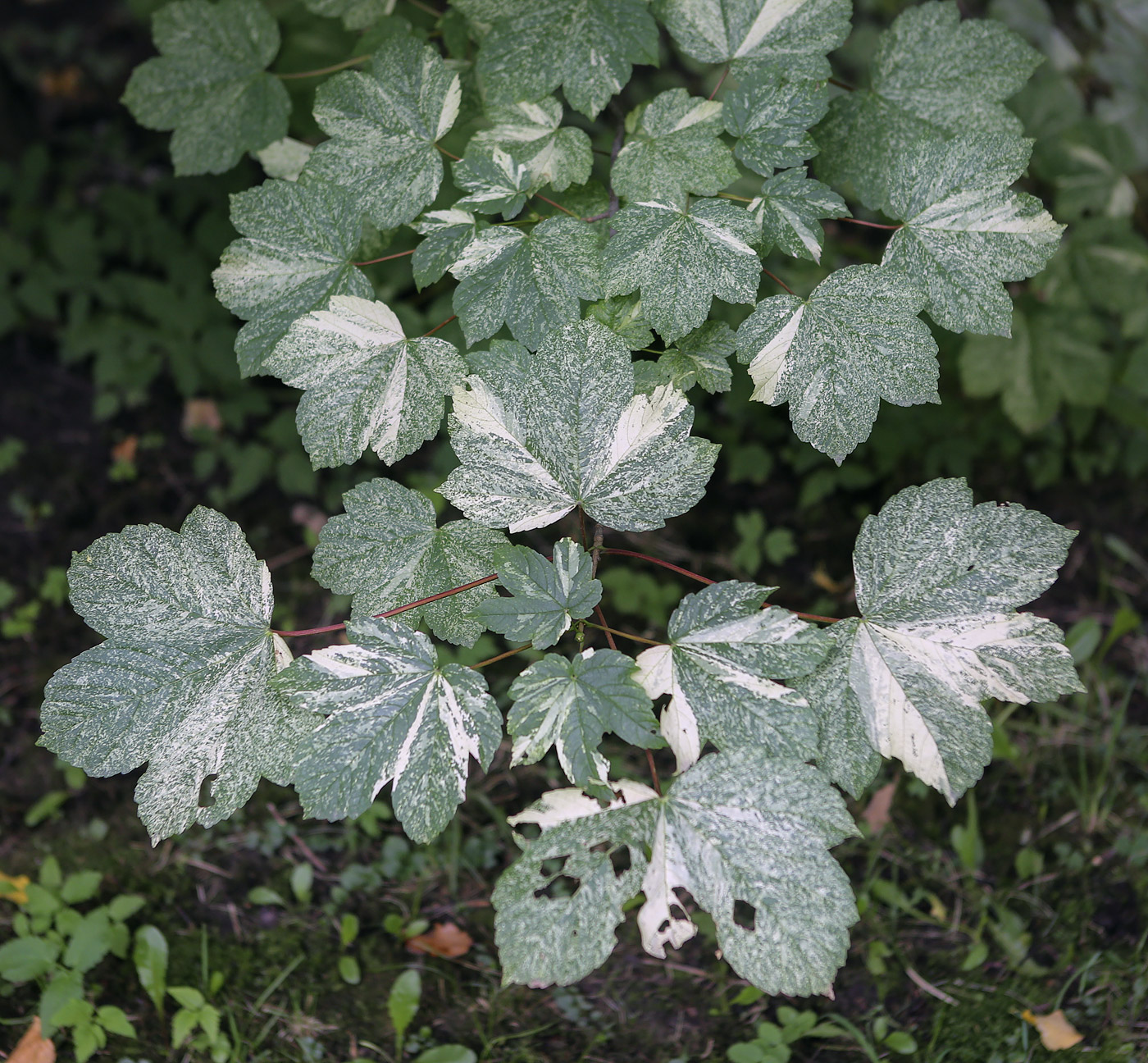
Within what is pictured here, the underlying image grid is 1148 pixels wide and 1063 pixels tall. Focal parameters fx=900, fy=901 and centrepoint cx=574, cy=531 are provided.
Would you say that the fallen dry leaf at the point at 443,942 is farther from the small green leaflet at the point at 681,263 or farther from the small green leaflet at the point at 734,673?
the small green leaflet at the point at 681,263

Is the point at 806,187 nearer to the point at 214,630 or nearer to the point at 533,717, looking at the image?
the point at 533,717

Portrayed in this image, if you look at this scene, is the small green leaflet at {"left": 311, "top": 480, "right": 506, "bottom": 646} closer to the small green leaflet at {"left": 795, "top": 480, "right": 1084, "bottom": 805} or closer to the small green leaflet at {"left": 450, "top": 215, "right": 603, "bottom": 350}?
the small green leaflet at {"left": 450, "top": 215, "right": 603, "bottom": 350}

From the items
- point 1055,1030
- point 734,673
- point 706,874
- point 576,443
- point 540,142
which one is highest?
point 540,142

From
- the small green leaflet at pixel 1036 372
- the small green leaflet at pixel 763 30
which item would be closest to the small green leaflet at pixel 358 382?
the small green leaflet at pixel 763 30

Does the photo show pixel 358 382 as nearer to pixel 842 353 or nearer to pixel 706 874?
pixel 842 353

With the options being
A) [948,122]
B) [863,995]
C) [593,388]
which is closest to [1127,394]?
[948,122]

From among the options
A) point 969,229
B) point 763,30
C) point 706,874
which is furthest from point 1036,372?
point 706,874

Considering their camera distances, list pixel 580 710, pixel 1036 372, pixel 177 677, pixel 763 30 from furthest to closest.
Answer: pixel 1036 372 → pixel 763 30 → pixel 177 677 → pixel 580 710
